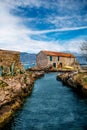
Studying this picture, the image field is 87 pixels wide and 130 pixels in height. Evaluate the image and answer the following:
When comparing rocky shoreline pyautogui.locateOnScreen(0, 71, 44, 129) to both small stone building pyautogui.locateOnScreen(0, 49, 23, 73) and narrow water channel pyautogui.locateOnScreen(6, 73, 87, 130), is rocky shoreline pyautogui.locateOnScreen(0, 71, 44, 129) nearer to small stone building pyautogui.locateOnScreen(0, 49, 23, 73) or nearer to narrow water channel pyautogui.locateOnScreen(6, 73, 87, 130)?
narrow water channel pyautogui.locateOnScreen(6, 73, 87, 130)

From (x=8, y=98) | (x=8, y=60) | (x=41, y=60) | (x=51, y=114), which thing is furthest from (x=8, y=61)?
(x=41, y=60)

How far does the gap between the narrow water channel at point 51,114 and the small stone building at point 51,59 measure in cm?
7775

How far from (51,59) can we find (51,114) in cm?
9171

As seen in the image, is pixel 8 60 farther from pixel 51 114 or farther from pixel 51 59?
pixel 51 59

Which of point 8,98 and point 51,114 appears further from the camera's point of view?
point 8,98

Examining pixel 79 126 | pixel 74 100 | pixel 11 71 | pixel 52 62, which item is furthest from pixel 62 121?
pixel 52 62

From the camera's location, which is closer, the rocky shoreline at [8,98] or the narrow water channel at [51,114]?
the narrow water channel at [51,114]

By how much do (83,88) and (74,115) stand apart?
15.7m

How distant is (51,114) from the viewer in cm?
3203

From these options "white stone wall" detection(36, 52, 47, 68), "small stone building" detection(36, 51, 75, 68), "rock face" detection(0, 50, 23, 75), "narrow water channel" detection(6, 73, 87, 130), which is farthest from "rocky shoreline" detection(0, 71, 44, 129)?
"white stone wall" detection(36, 52, 47, 68)

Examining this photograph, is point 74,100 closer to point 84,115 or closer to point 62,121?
point 84,115

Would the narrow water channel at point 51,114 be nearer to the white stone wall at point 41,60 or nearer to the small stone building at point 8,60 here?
the small stone building at point 8,60

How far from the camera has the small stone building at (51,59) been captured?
399 feet

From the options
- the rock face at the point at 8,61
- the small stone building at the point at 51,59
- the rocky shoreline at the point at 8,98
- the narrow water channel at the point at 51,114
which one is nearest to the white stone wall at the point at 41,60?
the small stone building at the point at 51,59
